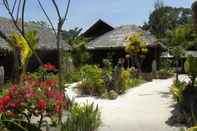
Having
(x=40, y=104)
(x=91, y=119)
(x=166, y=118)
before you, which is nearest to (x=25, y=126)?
(x=40, y=104)

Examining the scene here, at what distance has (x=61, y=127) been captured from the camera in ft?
28.4

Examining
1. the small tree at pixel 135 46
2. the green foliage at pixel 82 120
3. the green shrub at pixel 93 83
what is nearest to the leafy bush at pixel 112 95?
the green shrub at pixel 93 83

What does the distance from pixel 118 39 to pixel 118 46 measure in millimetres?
1277

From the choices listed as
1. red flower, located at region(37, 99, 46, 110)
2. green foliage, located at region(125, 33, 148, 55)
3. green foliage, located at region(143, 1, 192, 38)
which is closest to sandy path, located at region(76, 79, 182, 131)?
red flower, located at region(37, 99, 46, 110)

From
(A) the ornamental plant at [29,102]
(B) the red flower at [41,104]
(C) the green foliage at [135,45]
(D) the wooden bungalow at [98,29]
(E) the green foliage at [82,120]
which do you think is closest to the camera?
(B) the red flower at [41,104]

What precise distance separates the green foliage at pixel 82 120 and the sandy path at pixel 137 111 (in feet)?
2.31

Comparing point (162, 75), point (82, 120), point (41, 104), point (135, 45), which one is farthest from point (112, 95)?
point (162, 75)

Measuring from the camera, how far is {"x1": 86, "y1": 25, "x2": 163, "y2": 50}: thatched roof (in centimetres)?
3356

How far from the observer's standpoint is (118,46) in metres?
33.7

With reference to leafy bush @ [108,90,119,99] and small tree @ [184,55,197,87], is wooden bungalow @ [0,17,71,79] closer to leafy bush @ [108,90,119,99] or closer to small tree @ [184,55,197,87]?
leafy bush @ [108,90,119,99]

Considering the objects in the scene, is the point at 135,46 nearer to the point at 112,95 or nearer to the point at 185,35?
the point at 185,35

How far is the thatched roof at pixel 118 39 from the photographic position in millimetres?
33562

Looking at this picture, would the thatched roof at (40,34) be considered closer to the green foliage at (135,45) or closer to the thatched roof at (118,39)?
the thatched roof at (118,39)

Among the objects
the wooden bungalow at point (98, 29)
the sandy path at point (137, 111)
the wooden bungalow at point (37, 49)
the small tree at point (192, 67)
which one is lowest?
the sandy path at point (137, 111)
